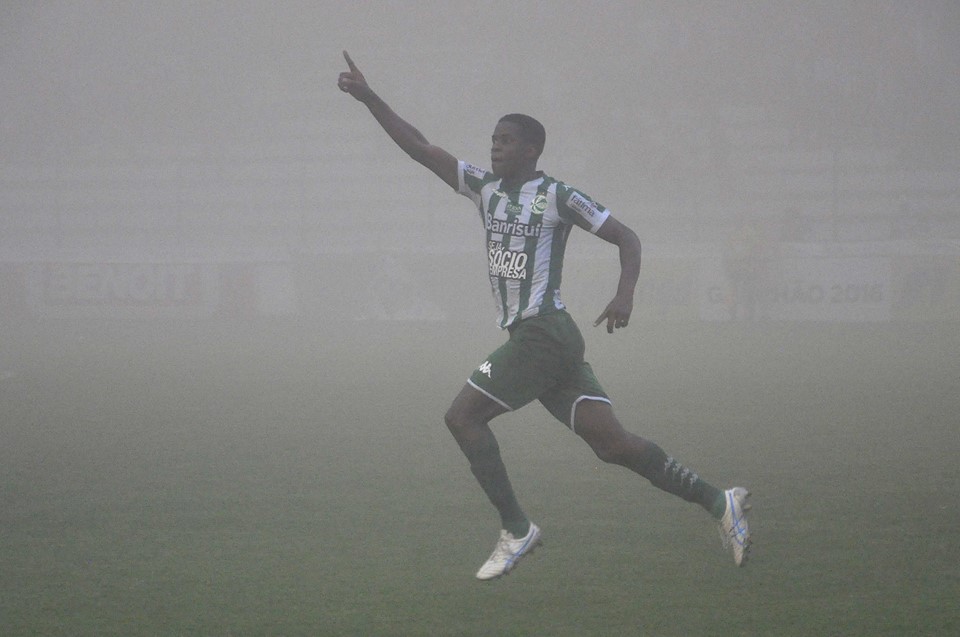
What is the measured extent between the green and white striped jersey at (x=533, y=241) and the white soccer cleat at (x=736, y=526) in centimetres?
106

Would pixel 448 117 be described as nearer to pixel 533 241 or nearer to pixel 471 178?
pixel 471 178

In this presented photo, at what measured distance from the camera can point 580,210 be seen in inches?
182

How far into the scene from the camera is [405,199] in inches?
1364

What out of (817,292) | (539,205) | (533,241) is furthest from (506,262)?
(817,292)

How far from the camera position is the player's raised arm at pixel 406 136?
16.1 feet

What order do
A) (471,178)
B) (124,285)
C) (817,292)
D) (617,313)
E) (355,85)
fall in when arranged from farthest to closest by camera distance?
(124,285), (817,292), (355,85), (471,178), (617,313)

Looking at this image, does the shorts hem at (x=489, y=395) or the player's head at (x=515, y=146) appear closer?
the shorts hem at (x=489, y=395)

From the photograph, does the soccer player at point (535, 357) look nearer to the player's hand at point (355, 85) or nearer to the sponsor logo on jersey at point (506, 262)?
the sponsor logo on jersey at point (506, 262)

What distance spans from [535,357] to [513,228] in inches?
22.2

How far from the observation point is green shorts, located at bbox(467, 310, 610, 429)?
14.8 feet

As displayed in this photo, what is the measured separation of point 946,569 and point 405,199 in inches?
1211

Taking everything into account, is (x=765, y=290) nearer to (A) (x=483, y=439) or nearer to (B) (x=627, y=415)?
(B) (x=627, y=415)

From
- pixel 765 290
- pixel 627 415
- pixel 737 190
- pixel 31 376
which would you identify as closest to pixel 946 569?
pixel 627 415

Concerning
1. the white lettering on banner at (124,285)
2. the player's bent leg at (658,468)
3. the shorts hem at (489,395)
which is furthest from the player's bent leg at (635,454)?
the white lettering on banner at (124,285)
